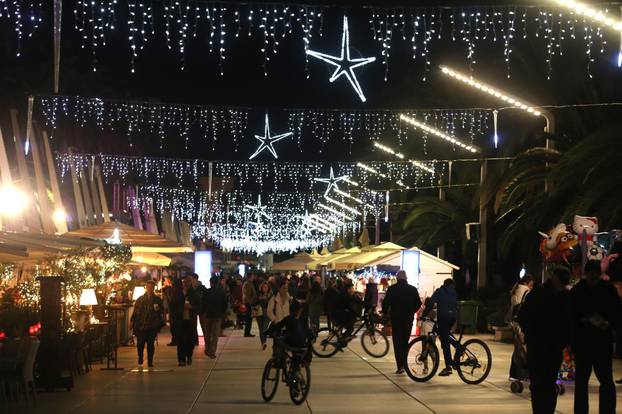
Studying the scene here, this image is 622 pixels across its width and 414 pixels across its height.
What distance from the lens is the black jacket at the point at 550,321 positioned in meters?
12.4

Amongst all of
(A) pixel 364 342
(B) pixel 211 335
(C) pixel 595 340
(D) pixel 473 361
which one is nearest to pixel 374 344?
(A) pixel 364 342

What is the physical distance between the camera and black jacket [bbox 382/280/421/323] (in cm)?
2084

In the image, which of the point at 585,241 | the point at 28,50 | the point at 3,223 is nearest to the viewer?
the point at 585,241

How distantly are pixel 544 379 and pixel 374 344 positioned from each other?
1383 centimetres

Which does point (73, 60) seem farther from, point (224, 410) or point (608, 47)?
point (224, 410)

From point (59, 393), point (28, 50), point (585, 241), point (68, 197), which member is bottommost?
point (59, 393)

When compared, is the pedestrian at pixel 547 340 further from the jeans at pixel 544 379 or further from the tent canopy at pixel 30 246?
the tent canopy at pixel 30 246

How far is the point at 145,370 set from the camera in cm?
2178

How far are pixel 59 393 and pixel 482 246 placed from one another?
25.1m

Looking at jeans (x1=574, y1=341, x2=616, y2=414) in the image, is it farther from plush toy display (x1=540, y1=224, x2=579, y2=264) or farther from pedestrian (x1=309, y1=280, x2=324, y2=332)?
pedestrian (x1=309, y1=280, x2=324, y2=332)

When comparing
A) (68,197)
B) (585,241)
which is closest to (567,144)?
(585,241)

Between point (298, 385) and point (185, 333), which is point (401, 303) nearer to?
point (185, 333)

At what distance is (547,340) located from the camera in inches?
488

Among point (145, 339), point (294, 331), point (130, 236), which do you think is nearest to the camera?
point (294, 331)
